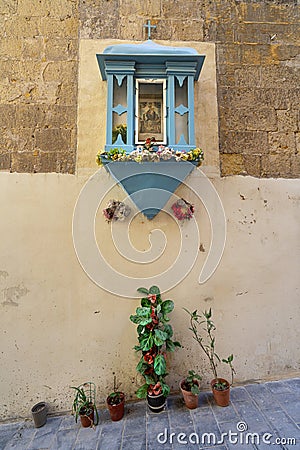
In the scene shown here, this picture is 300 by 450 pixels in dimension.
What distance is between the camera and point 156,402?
4.87ft

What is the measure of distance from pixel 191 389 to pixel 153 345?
1.10ft

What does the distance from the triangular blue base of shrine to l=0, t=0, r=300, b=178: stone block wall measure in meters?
0.41

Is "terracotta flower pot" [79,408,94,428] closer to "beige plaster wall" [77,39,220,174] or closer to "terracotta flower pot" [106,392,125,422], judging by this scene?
"terracotta flower pot" [106,392,125,422]

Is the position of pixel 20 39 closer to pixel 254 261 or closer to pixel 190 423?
pixel 254 261

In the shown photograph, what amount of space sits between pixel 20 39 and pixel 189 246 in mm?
1931

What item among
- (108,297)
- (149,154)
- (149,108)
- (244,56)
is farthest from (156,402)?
(244,56)

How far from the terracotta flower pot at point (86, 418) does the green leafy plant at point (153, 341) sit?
281 millimetres

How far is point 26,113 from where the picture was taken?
5.94ft

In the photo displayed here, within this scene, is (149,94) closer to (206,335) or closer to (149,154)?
(149,154)

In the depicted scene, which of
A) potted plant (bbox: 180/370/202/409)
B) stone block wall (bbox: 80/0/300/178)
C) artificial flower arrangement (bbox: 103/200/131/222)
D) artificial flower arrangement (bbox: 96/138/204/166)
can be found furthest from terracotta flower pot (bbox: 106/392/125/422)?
stone block wall (bbox: 80/0/300/178)

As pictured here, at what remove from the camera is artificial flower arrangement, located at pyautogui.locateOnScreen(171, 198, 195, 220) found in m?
1.74

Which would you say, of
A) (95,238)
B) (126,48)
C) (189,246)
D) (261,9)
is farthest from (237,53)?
(95,238)

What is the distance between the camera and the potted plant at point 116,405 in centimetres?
146

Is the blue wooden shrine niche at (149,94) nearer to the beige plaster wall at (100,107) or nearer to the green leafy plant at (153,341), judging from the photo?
the beige plaster wall at (100,107)
